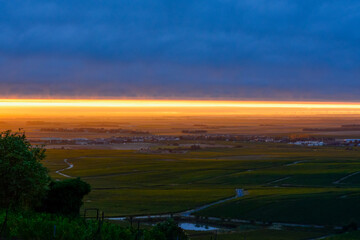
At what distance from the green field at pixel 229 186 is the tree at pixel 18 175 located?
3563cm

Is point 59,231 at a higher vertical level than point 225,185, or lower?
higher

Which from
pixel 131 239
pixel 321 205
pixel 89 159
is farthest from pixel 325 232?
pixel 89 159

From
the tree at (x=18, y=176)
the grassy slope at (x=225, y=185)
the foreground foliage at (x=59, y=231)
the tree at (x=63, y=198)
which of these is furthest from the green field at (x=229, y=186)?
the foreground foliage at (x=59, y=231)

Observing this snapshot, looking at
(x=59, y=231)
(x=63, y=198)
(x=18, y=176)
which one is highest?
(x=18, y=176)

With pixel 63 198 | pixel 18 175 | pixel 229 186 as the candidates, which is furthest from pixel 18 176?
pixel 229 186

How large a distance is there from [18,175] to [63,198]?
11058 mm

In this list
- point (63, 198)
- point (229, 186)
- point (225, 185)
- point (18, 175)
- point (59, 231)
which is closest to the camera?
point (59, 231)

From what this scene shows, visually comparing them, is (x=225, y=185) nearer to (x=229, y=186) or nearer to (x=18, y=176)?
(x=229, y=186)

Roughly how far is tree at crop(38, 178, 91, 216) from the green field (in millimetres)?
24914

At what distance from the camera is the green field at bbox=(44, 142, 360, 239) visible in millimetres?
86188

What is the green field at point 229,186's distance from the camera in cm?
8619

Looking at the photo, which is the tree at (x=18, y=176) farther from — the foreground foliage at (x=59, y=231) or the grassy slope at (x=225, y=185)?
the grassy slope at (x=225, y=185)

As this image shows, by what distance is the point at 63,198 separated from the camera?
61438 mm

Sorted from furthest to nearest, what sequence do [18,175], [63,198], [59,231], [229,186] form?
[229,186], [63,198], [18,175], [59,231]
